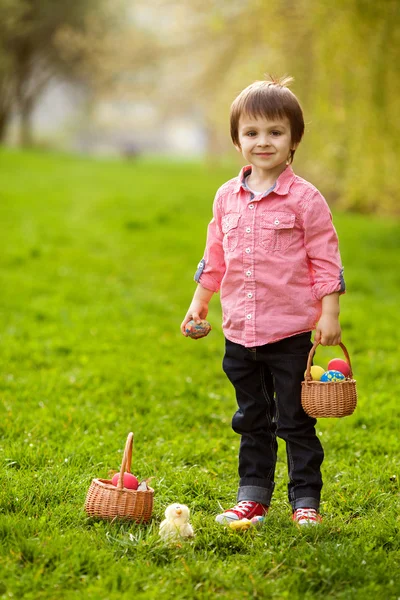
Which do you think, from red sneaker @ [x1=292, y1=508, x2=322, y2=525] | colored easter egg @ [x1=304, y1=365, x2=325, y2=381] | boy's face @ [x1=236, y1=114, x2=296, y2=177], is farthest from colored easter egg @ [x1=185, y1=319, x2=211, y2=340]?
red sneaker @ [x1=292, y1=508, x2=322, y2=525]

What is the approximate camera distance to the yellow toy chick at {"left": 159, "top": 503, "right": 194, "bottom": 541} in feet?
9.33

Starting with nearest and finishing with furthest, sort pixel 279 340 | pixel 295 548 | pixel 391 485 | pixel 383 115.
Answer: pixel 295 548, pixel 279 340, pixel 391 485, pixel 383 115

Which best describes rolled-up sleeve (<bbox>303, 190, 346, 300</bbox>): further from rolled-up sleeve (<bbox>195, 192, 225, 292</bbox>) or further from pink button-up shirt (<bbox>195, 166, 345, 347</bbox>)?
rolled-up sleeve (<bbox>195, 192, 225, 292</bbox>)

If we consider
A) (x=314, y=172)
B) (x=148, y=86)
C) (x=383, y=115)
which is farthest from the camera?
(x=148, y=86)

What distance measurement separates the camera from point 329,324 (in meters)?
3.00

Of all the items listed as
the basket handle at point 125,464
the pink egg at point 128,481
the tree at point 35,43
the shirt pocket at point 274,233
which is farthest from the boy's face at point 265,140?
the tree at point 35,43

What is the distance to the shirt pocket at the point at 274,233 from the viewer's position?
122 inches

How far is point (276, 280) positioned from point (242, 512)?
0.91m

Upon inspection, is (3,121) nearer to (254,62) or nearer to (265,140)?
(254,62)

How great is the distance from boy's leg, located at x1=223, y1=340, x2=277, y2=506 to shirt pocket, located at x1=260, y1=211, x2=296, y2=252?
1.39 ft

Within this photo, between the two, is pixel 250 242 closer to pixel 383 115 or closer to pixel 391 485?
pixel 391 485

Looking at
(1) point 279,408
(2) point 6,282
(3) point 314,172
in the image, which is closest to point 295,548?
(1) point 279,408

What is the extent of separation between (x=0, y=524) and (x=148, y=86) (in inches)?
611

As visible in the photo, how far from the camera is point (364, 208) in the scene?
14.3 metres
